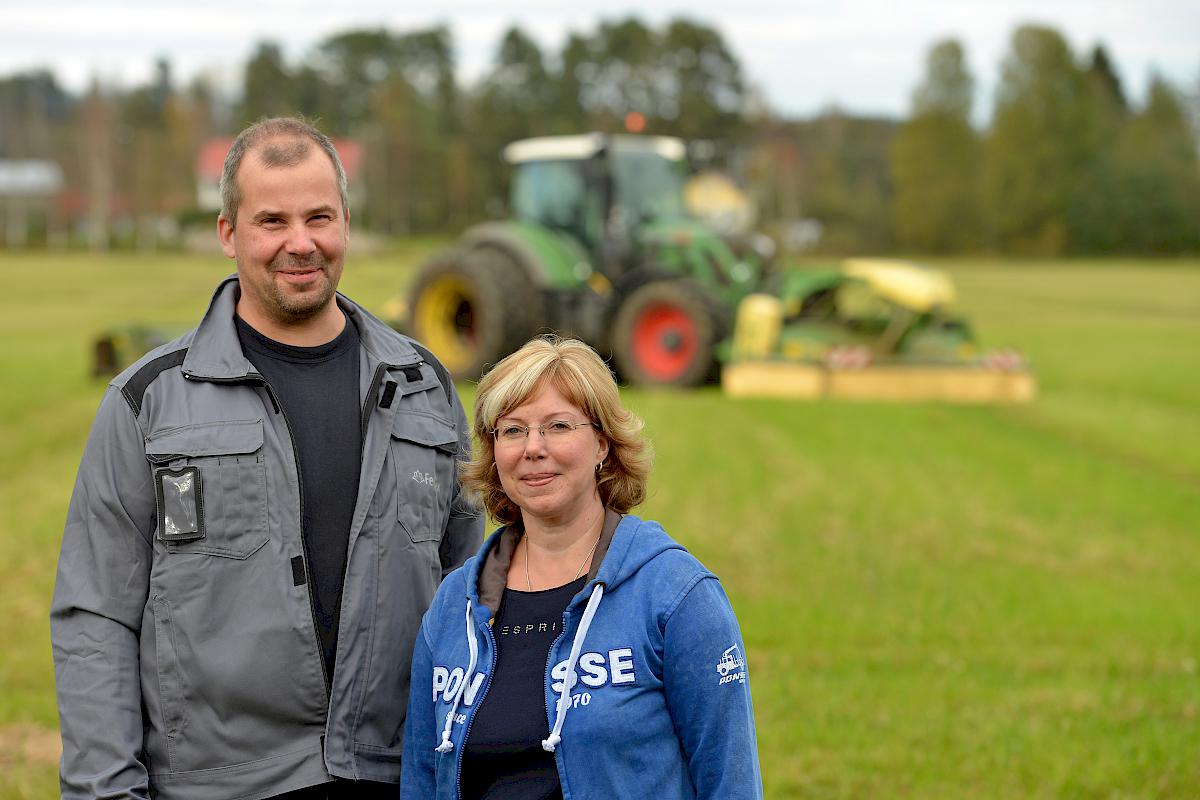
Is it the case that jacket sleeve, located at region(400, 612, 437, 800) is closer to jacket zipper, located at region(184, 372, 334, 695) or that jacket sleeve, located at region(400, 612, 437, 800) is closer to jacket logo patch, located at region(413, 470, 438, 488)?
jacket zipper, located at region(184, 372, 334, 695)

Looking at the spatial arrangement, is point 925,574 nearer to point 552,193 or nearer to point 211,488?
A: point 211,488

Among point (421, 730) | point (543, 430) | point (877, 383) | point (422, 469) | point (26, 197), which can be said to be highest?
point (26, 197)

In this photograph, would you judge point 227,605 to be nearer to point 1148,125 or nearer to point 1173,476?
point 1173,476

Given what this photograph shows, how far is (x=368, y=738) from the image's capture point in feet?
8.64

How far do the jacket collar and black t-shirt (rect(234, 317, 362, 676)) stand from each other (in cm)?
4

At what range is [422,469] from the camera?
2732 millimetres

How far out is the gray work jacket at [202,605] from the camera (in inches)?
98.2

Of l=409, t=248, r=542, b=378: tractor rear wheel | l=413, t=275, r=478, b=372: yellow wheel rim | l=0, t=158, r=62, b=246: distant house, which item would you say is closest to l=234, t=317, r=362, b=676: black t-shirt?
l=409, t=248, r=542, b=378: tractor rear wheel

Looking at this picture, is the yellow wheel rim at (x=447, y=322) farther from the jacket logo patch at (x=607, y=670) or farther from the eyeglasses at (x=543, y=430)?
the jacket logo patch at (x=607, y=670)

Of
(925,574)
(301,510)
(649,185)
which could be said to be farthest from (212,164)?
(301,510)

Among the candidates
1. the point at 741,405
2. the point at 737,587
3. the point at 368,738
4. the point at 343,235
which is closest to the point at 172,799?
the point at 368,738

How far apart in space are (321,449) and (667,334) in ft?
35.5

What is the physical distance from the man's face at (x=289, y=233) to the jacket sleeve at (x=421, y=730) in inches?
24.9

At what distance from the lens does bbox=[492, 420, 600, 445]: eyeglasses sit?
250 centimetres
